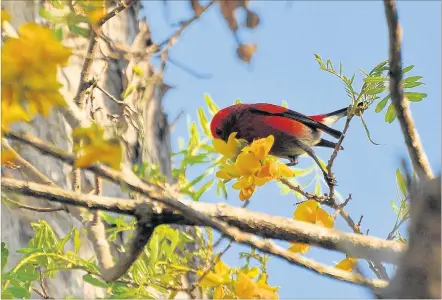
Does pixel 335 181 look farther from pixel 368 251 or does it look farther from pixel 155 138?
pixel 155 138

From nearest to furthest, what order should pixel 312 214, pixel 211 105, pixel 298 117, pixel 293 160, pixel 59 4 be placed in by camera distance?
pixel 59 4 → pixel 312 214 → pixel 211 105 → pixel 293 160 → pixel 298 117

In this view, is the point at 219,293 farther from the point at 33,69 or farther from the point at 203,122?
the point at 203,122

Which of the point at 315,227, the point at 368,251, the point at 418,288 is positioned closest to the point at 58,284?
the point at 315,227

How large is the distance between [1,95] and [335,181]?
570mm

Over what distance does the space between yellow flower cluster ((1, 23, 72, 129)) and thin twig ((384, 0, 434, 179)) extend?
25 centimetres

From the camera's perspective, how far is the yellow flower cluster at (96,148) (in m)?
0.41

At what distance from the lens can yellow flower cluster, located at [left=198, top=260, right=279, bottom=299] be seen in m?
0.69

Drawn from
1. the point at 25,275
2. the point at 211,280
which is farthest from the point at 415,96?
the point at 25,275

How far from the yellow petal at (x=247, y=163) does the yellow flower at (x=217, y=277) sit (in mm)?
119

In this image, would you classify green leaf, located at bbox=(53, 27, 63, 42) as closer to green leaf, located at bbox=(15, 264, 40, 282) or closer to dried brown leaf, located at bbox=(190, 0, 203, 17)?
dried brown leaf, located at bbox=(190, 0, 203, 17)

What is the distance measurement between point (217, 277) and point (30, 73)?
1.26 feet

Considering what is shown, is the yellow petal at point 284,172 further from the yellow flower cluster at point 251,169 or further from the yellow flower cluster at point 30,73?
the yellow flower cluster at point 30,73

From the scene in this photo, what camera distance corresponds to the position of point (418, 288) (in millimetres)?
395

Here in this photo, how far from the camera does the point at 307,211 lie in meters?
0.76
